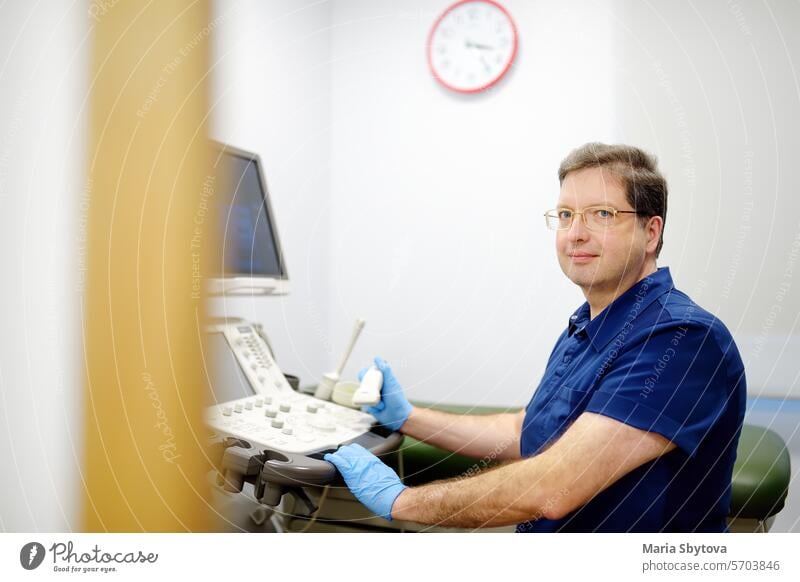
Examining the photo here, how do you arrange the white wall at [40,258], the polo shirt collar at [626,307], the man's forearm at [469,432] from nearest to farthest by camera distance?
the white wall at [40,258] < the polo shirt collar at [626,307] < the man's forearm at [469,432]

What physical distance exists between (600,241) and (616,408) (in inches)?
9.3

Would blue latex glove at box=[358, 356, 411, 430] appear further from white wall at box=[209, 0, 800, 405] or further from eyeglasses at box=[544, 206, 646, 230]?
eyeglasses at box=[544, 206, 646, 230]

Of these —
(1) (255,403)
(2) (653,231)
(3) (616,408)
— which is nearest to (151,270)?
(1) (255,403)

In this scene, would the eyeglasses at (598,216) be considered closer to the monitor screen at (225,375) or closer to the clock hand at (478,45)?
the clock hand at (478,45)

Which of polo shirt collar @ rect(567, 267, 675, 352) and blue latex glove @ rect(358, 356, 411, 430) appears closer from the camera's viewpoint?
polo shirt collar @ rect(567, 267, 675, 352)

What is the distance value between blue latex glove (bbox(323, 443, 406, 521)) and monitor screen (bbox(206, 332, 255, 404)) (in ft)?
0.70

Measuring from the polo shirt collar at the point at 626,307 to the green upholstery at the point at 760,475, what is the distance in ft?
1.06

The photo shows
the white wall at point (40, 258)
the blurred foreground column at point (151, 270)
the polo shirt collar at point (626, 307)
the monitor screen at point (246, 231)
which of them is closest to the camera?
the blurred foreground column at point (151, 270)

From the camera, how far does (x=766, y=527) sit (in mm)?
822

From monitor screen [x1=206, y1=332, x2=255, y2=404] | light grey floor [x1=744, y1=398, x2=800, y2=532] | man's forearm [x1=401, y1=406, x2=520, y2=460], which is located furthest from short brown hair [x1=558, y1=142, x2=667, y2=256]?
monitor screen [x1=206, y1=332, x2=255, y2=404]

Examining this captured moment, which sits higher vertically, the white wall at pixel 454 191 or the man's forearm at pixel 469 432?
the white wall at pixel 454 191

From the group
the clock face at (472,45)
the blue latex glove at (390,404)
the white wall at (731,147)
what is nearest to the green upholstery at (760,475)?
the white wall at (731,147)

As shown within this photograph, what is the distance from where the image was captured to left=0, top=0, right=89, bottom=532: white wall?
25.9 inches

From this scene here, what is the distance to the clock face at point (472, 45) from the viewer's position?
0.78m
